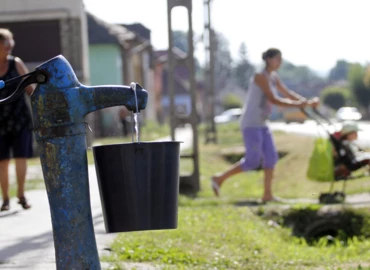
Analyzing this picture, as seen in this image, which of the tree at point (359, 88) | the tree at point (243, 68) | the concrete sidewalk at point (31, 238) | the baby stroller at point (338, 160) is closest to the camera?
the concrete sidewalk at point (31, 238)

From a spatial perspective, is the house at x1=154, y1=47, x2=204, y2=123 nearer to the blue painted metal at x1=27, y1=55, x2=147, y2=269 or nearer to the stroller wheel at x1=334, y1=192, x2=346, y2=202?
the stroller wheel at x1=334, y1=192, x2=346, y2=202

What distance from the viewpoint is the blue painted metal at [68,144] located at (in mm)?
4051

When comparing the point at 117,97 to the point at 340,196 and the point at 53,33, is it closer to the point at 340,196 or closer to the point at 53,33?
the point at 340,196

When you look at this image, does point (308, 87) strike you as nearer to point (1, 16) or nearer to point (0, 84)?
point (1, 16)

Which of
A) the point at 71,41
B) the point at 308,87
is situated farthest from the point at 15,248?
the point at 308,87

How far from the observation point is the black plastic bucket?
410cm

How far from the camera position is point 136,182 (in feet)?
13.5

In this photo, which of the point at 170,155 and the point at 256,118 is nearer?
the point at 170,155

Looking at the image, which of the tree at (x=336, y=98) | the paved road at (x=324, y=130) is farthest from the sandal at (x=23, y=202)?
the tree at (x=336, y=98)

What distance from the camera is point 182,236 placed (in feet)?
22.9

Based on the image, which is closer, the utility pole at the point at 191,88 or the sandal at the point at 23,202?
the sandal at the point at 23,202

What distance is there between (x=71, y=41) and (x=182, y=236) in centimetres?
1948

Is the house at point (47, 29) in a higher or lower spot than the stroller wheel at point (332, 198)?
higher

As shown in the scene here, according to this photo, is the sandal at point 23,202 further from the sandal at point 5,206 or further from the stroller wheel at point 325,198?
the stroller wheel at point 325,198
